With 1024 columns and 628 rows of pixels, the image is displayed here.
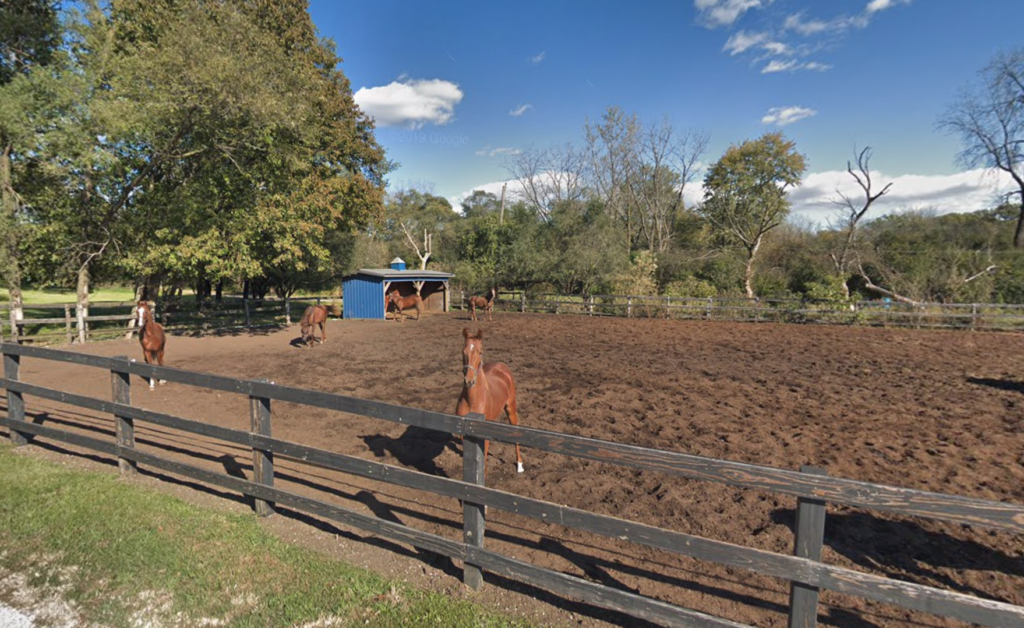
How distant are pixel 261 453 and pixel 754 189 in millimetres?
36174

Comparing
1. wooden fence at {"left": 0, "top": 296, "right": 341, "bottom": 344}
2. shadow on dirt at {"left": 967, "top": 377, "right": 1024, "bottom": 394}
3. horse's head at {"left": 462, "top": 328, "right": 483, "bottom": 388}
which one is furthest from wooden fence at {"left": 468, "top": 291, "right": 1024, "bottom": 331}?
horse's head at {"left": 462, "top": 328, "right": 483, "bottom": 388}

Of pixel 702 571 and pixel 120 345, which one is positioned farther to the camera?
pixel 120 345

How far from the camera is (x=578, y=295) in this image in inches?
1099

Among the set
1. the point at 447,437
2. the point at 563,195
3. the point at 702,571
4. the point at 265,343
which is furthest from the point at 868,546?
the point at 563,195

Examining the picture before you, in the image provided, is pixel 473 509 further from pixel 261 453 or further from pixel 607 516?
pixel 261 453

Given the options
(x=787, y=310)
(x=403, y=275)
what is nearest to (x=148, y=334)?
(x=403, y=275)

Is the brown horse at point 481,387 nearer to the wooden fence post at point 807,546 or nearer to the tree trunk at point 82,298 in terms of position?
the wooden fence post at point 807,546

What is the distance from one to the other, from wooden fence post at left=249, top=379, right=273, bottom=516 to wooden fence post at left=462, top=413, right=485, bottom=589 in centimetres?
192

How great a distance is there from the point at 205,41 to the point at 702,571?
1791 centimetres

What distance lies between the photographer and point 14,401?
5.13 metres

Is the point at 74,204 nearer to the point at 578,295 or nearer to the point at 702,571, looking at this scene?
the point at 702,571

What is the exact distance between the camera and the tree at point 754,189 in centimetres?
3014

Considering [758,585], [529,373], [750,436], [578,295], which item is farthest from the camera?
[578,295]

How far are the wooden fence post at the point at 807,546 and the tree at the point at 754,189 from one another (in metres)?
30.9
